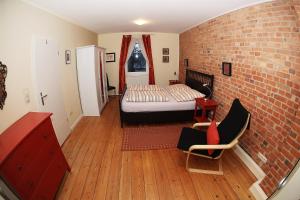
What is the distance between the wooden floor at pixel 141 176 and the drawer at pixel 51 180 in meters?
0.17

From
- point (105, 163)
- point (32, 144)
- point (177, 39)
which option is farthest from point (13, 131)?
point (177, 39)

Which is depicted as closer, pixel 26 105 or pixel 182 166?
pixel 26 105

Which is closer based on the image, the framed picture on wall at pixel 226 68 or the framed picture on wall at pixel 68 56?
the framed picture on wall at pixel 226 68

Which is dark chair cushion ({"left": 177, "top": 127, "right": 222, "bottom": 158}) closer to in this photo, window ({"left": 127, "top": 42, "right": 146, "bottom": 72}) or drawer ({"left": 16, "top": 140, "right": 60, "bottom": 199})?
drawer ({"left": 16, "top": 140, "right": 60, "bottom": 199})

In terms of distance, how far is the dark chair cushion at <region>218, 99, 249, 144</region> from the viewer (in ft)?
7.65

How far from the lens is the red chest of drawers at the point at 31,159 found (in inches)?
56.7

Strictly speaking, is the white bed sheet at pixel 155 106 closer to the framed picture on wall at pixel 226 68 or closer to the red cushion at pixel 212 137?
the framed picture on wall at pixel 226 68

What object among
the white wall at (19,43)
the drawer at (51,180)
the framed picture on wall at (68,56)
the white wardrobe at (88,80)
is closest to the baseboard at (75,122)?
the white wardrobe at (88,80)

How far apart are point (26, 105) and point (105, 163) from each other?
1.29 m

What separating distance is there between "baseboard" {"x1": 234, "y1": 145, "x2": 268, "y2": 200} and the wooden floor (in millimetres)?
66

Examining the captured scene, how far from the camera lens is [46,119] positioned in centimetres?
206

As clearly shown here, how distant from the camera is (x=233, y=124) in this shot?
2496 millimetres

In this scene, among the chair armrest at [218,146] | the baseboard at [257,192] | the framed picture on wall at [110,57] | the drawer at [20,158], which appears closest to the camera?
the drawer at [20,158]

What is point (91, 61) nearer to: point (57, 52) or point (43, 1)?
point (57, 52)
